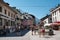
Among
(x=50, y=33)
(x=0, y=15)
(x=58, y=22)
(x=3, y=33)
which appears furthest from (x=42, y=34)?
(x=58, y=22)

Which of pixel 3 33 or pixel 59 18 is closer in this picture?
pixel 3 33

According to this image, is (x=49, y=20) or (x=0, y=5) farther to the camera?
(x=49, y=20)

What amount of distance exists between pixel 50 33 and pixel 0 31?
9621 millimetres

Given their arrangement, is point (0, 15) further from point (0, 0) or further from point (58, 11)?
point (58, 11)

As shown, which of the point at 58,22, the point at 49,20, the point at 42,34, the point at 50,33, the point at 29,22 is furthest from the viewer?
the point at 49,20

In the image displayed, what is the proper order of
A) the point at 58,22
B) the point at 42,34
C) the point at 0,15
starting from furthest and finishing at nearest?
the point at 58,22, the point at 0,15, the point at 42,34

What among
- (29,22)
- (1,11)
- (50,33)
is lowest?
(50,33)

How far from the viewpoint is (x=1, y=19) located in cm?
3850

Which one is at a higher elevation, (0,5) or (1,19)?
(0,5)

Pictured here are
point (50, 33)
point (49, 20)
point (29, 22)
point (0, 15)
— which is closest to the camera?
point (50, 33)

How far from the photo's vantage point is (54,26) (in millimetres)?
67438

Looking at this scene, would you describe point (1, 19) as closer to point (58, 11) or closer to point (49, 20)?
point (58, 11)

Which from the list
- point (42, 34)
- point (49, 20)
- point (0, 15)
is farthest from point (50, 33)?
point (49, 20)

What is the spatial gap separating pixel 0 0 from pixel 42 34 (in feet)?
44.1
